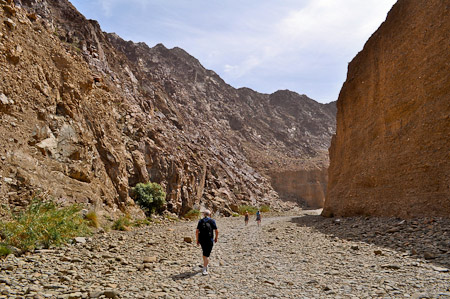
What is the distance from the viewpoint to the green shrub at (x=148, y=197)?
23.2 meters

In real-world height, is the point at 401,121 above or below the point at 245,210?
above

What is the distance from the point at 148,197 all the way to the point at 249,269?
17.0 metres

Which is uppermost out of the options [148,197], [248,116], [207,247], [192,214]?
[248,116]

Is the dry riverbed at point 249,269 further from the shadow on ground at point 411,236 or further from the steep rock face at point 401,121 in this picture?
the steep rock face at point 401,121

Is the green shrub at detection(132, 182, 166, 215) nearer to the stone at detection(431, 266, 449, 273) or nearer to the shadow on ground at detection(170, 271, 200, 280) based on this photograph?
the shadow on ground at detection(170, 271, 200, 280)

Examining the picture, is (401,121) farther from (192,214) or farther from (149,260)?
(192,214)

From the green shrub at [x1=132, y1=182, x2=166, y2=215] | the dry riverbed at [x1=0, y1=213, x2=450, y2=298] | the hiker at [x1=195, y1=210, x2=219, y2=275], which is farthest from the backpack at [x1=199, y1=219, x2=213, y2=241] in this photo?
the green shrub at [x1=132, y1=182, x2=166, y2=215]

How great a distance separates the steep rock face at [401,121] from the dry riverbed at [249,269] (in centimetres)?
215

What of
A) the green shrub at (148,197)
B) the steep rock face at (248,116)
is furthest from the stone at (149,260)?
the steep rock face at (248,116)

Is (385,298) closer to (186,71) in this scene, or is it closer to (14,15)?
(14,15)

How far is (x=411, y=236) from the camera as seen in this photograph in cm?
985

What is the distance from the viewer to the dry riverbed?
558 centimetres

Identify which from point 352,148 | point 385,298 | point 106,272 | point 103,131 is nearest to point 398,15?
point 352,148

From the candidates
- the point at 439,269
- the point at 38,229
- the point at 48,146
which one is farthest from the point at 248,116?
the point at 439,269
